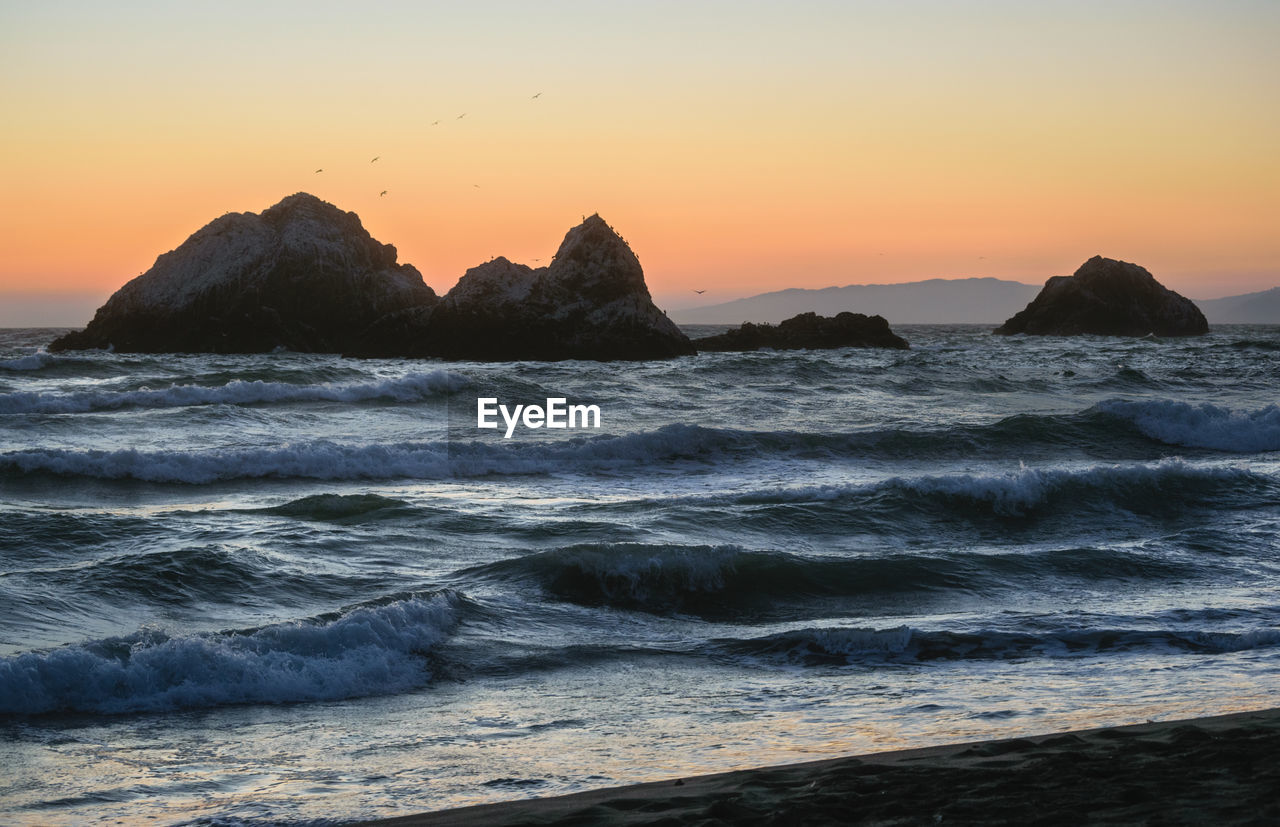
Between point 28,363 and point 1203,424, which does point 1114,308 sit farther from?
point 28,363

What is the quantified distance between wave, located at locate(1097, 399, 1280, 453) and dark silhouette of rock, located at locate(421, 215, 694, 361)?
25.2 meters

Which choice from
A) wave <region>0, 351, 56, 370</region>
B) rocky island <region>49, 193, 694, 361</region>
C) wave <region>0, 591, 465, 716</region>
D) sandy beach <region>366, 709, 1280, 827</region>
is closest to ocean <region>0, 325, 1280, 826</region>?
wave <region>0, 591, 465, 716</region>

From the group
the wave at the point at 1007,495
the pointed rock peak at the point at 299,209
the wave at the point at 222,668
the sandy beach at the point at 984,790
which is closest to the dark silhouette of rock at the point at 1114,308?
the pointed rock peak at the point at 299,209

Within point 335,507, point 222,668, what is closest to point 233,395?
point 335,507

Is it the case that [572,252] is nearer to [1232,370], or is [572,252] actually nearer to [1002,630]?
[1232,370]

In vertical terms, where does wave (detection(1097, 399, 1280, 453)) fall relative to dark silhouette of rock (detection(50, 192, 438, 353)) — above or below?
below

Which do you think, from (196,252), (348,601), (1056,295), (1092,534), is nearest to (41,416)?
(348,601)

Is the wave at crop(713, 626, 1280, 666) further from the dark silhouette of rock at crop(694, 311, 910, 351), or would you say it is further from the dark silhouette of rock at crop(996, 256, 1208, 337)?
the dark silhouette of rock at crop(996, 256, 1208, 337)

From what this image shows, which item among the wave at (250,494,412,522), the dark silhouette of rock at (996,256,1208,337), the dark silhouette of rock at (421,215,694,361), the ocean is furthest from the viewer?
the dark silhouette of rock at (996,256,1208,337)

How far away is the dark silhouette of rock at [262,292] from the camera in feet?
184

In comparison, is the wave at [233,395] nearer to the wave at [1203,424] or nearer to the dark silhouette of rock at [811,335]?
the wave at [1203,424]

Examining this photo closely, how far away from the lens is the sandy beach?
4.55 m

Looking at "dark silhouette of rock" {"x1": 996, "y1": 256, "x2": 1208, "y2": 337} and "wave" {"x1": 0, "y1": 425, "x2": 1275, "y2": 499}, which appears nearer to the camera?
"wave" {"x1": 0, "y1": 425, "x2": 1275, "y2": 499}

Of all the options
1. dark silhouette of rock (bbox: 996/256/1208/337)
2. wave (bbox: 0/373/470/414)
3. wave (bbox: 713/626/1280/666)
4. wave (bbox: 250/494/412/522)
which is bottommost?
wave (bbox: 713/626/1280/666)
